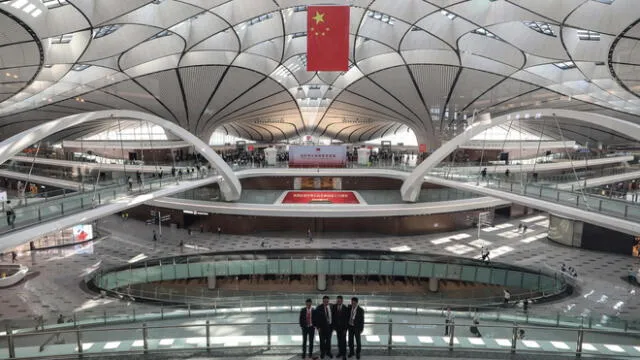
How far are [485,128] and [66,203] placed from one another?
2240cm

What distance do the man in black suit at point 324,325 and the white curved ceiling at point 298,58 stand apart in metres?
18.3

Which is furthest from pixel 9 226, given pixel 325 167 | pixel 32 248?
pixel 325 167

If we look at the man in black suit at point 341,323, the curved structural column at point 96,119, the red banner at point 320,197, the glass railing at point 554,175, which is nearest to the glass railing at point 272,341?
the man in black suit at point 341,323

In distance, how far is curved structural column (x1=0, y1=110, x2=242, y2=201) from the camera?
12.8 m

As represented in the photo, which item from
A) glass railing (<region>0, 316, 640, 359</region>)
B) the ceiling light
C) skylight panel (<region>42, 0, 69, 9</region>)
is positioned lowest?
glass railing (<region>0, 316, 640, 359</region>)

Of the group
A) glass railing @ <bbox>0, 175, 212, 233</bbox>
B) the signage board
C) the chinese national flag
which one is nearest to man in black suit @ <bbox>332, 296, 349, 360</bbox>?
glass railing @ <bbox>0, 175, 212, 233</bbox>

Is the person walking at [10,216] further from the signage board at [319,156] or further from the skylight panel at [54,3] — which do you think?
the signage board at [319,156]

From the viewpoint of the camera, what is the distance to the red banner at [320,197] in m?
30.7

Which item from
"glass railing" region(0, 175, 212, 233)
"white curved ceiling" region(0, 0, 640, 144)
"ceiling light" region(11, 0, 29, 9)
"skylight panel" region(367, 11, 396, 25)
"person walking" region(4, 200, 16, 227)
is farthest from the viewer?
"skylight panel" region(367, 11, 396, 25)

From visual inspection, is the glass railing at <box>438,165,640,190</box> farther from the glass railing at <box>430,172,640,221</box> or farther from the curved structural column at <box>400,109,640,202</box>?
the curved structural column at <box>400,109,640,202</box>

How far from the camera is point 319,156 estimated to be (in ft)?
120

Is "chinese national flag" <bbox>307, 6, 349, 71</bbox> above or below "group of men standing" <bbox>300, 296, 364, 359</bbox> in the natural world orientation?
above

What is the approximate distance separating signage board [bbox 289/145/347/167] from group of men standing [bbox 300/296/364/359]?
A: 29945 mm

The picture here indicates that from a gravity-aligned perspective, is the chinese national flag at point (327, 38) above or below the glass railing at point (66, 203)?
above
